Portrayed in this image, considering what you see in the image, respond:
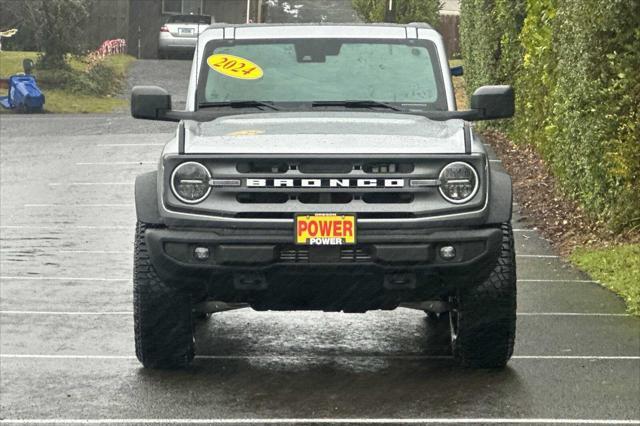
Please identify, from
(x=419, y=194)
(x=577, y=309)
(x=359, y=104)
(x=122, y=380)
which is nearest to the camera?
(x=419, y=194)

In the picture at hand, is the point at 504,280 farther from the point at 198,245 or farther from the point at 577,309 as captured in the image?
the point at 577,309

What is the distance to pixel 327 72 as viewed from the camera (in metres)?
10.3

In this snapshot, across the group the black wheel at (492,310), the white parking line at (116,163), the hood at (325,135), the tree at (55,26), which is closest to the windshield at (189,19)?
the tree at (55,26)

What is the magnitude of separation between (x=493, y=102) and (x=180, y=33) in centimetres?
3781

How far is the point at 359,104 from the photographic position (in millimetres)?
10039

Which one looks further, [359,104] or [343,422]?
[359,104]

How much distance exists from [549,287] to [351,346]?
3.25 metres

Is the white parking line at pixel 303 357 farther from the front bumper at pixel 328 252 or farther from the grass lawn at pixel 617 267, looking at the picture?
the grass lawn at pixel 617 267

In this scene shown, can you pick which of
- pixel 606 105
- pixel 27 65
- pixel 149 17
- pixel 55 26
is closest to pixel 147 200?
pixel 606 105

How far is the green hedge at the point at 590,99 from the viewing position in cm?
1417

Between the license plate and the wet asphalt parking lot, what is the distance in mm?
892

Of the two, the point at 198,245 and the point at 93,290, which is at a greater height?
the point at 198,245

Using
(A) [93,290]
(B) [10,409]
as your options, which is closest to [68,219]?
(A) [93,290]

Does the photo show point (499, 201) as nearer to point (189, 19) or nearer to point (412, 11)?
point (412, 11)
